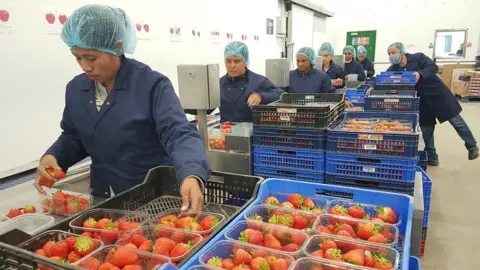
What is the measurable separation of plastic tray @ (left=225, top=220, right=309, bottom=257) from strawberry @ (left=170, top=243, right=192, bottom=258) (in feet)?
0.42

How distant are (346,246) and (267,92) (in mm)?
2235

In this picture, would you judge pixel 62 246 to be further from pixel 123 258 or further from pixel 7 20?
pixel 7 20

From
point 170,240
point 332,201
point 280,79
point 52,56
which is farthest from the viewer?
point 280,79

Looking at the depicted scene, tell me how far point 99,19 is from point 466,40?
39.1 ft

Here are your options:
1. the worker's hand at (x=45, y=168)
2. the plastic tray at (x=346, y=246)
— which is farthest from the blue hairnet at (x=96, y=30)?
the plastic tray at (x=346, y=246)

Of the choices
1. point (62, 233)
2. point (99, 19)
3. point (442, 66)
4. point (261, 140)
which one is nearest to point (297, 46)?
point (442, 66)

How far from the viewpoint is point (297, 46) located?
8.36m

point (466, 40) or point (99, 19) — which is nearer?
point (99, 19)

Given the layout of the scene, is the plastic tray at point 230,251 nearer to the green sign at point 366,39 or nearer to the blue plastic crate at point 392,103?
the blue plastic crate at point 392,103

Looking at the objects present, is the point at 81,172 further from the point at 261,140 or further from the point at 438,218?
the point at 438,218

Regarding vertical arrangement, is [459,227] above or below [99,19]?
below

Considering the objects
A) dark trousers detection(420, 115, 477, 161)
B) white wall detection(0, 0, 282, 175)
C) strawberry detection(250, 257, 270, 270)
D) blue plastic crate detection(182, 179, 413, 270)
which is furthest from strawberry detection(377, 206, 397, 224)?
dark trousers detection(420, 115, 477, 161)

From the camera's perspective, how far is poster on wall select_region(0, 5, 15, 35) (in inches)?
96.4

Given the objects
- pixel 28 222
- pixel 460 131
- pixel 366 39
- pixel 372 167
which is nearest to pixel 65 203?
pixel 28 222
